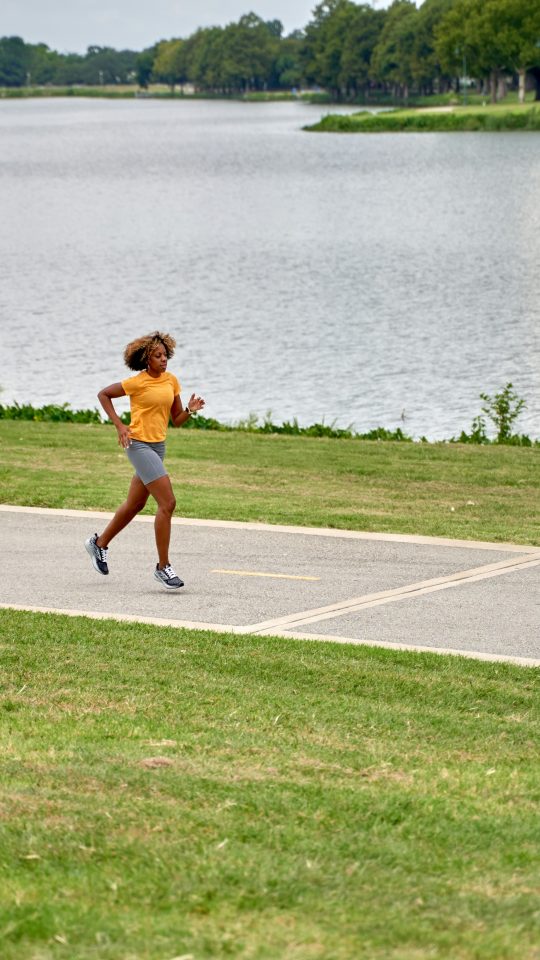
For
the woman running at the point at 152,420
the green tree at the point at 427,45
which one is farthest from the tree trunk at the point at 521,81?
the woman running at the point at 152,420

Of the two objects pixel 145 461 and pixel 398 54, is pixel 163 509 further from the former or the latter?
pixel 398 54

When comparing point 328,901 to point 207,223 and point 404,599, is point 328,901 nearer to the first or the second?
point 404,599

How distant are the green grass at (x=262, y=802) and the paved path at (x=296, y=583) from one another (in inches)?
27.4

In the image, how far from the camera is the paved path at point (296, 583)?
923 centimetres

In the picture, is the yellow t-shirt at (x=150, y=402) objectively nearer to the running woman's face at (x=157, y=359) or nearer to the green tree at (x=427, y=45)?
the running woman's face at (x=157, y=359)

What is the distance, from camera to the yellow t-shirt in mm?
10078

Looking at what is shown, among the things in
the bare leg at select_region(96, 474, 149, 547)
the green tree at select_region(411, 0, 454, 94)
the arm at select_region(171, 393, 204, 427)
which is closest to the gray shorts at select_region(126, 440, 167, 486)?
the bare leg at select_region(96, 474, 149, 547)

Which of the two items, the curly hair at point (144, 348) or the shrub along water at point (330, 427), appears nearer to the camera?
the curly hair at point (144, 348)

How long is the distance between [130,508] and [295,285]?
114ft

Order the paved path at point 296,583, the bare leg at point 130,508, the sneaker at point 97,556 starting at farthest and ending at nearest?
the sneaker at point 97,556, the bare leg at point 130,508, the paved path at point 296,583

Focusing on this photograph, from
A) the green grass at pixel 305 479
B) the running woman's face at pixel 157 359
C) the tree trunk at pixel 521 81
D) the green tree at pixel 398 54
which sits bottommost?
the green grass at pixel 305 479

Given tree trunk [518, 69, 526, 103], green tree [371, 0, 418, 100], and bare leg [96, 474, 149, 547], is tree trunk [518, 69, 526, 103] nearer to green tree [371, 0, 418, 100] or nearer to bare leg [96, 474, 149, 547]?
green tree [371, 0, 418, 100]

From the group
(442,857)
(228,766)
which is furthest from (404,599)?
(442,857)

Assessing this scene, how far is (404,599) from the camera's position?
1004 cm
